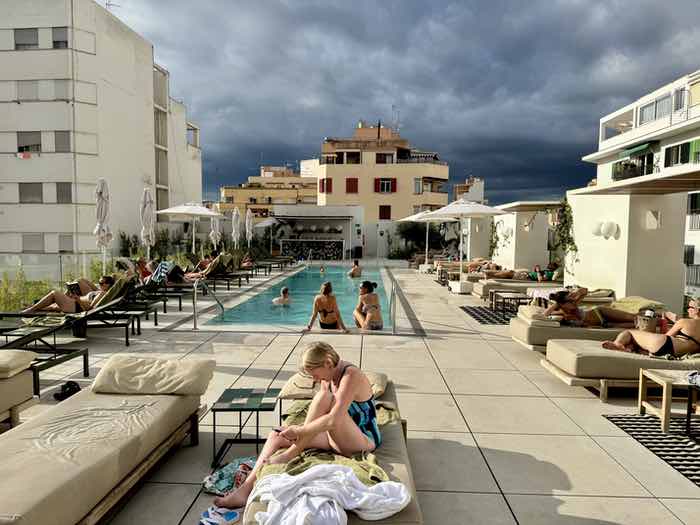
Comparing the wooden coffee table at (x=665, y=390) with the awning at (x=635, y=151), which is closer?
the wooden coffee table at (x=665, y=390)

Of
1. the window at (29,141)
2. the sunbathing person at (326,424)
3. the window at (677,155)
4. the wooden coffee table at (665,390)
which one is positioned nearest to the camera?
the sunbathing person at (326,424)

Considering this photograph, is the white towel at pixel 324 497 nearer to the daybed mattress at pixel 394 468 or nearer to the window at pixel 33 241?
the daybed mattress at pixel 394 468

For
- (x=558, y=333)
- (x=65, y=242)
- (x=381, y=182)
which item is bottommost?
(x=558, y=333)

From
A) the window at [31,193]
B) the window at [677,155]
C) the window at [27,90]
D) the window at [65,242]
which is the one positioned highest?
the window at [27,90]

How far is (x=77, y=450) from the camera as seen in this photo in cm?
275

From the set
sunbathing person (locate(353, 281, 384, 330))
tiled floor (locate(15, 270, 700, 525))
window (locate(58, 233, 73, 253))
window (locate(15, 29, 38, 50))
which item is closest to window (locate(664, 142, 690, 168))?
sunbathing person (locate(353, 281, 384, 330))

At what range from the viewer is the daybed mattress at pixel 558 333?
639 centimetres

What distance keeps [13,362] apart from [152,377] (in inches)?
51.6

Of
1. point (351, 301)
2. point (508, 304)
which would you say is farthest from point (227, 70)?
point (508, 304)

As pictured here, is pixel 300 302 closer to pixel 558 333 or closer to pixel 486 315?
pixel 486 315

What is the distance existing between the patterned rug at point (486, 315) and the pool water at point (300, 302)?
1840 millimetres

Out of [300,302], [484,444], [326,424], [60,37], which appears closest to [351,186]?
[60,37]

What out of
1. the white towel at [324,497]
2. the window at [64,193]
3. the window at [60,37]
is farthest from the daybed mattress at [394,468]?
the window at [60,37]

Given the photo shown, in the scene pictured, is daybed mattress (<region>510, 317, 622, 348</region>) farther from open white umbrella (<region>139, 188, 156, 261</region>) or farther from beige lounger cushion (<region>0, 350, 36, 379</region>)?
open white umbrella (<region>139, 188, 156, 261</region>)
